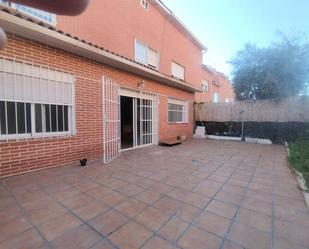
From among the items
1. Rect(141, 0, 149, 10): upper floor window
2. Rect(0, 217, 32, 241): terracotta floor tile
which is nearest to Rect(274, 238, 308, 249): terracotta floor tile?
Rect(0, 217, 32, 241): terracotta floor tile

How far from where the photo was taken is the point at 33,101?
3.79 metres

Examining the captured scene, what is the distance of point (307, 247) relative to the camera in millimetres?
1828

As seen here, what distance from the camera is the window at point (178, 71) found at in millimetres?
10587

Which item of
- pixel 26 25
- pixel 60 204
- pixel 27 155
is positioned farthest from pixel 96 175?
pixel 26 25

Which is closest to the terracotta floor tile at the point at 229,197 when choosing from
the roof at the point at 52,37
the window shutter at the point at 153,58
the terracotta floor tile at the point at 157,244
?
the terracotta floor tile at the point at 157,244

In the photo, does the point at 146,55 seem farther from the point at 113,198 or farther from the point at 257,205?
the point at 257,205

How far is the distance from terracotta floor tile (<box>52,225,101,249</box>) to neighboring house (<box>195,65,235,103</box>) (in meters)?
12.8

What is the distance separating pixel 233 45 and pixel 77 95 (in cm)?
952

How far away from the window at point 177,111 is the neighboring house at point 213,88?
437cm

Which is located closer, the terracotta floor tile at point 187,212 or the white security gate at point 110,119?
the terracotta floor tile at point 187,212

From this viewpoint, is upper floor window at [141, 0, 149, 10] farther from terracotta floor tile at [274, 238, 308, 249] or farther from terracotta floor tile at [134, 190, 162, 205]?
terracotta floor tile at [274, 238, 308, 249]

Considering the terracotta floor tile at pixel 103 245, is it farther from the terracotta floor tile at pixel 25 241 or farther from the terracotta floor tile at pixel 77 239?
the terracotta floor tile at pixel 25 241

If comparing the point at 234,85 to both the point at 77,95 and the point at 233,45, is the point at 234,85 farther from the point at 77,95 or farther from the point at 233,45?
the point at 77,95

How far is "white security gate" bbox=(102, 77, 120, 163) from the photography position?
4.78 metres
